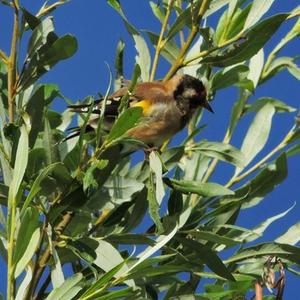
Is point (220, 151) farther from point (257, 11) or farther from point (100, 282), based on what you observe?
point (100, 282)

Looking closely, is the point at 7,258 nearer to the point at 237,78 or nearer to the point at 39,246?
the point at 39,246

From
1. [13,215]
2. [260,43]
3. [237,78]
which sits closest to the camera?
[13,215]

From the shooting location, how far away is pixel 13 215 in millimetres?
1373

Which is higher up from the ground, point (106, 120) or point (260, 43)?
point (260, 43)

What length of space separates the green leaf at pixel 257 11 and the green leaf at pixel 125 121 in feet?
1.26

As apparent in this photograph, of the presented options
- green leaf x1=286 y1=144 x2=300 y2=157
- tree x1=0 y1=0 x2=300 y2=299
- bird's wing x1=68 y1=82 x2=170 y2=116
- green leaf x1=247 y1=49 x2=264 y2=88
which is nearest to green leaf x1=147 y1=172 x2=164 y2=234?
tree x1=0 y1=0 x2=300 y2=299

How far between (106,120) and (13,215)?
1.48 ft

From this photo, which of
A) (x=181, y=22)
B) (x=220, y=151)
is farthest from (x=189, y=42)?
(x=220, y=151)

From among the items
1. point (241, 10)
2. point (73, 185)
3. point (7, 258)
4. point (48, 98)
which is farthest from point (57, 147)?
point (241, 10)

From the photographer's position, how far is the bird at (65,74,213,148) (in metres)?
1.94

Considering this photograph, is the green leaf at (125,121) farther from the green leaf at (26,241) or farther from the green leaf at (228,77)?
the green leaf at (228,77)

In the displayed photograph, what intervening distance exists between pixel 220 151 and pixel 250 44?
0.66ft

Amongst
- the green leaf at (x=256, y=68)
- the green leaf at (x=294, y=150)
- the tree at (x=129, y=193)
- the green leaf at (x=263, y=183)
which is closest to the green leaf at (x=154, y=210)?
the tree at (x=129, y=193)

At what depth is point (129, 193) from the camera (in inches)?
59.4
